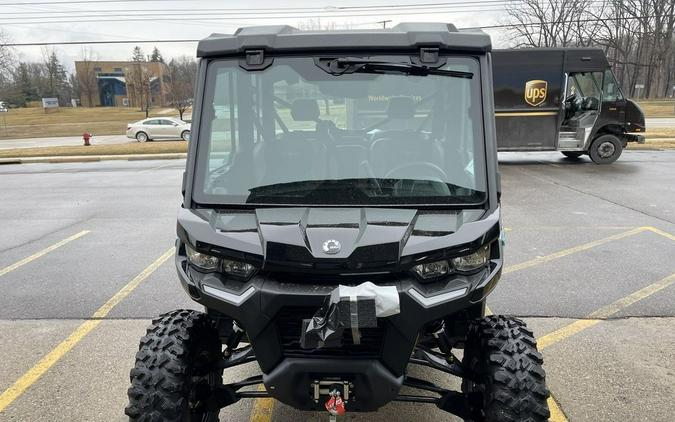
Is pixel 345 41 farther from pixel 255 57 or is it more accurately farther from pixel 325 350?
pixel 325 350

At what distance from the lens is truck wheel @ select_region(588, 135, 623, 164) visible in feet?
49.3

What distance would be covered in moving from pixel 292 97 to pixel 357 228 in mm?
944

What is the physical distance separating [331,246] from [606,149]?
15.3 metres

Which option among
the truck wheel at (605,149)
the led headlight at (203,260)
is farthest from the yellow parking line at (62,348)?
the truck wheel at (605,149)

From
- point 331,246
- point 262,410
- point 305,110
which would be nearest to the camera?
point 331,246

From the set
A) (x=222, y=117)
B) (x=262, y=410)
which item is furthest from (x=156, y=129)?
(x=222, y=117)

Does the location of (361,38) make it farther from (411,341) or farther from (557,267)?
(557,267)

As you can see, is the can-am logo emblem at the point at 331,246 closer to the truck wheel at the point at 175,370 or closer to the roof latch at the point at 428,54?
the truck wheel at the point at 175,370

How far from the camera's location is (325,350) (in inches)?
90.8

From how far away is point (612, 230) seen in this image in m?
7.73

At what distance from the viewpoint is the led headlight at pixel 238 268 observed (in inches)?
91.9

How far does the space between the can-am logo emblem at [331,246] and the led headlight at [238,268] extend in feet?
1.18

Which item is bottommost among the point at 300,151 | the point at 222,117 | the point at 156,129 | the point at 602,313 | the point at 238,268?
the point at 602,313

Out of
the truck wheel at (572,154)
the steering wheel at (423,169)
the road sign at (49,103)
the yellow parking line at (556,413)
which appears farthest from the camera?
the road sign at (49,103)
